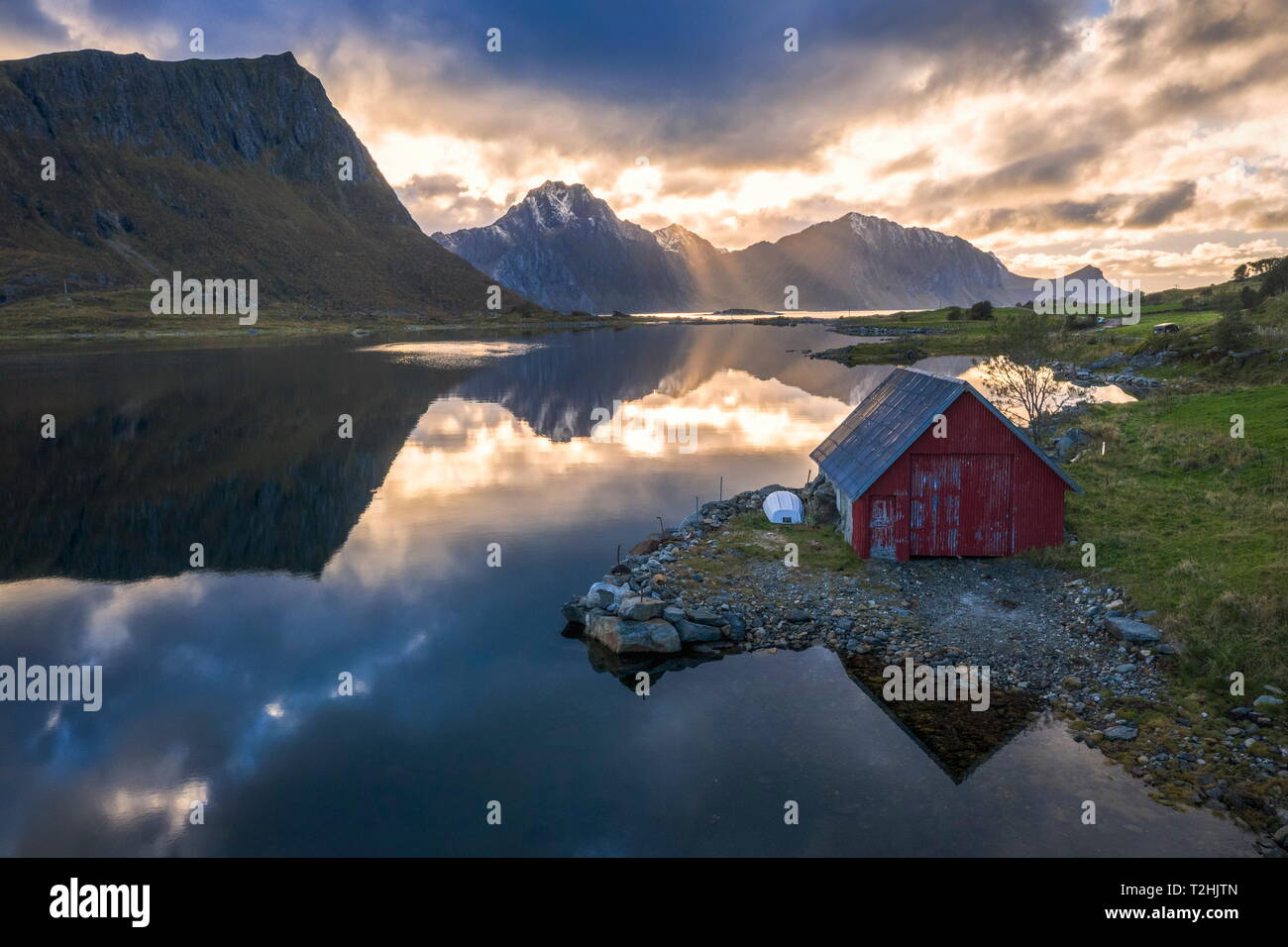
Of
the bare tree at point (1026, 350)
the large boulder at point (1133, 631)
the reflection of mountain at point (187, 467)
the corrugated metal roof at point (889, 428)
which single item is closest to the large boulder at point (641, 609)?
the corrugated metal roof at point (889, 428)

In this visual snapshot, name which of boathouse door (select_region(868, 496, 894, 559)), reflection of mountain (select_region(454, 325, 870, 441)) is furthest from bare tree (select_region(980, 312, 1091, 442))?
reflection of mountain (select_region(454, 325, 870, 441))

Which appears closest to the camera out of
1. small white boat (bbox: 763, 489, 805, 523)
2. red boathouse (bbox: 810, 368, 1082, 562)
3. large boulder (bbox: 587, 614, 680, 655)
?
large boulder (bbox: 587, 614, 680, 655)

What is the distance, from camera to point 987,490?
2816 cm

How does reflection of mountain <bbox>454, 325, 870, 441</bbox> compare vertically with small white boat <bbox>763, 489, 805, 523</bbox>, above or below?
above

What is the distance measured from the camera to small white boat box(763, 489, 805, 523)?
34781mm

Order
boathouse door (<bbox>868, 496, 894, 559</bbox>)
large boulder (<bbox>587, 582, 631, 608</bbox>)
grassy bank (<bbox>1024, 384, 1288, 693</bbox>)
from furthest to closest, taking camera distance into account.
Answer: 1. boathouse door (<bbox>868, 496, 894, 559</bbox>)
2. large boulder (<bbox>587, 582, 631, 608</bbox>)
3. grassy bank (<bbox>1024, 384, 1288, 693</bbox>)

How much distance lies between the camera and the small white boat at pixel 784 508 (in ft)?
114

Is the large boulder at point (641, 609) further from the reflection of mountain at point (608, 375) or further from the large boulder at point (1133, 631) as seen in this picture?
the reflection of mountain at point (608, 375)

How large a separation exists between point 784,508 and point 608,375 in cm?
7773

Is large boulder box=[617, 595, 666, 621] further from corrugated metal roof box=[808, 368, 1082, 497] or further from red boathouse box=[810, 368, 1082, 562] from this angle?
corrugated metal roof box=[808, 368, 1082, 497]

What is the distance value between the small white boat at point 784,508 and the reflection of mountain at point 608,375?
28.6 metres

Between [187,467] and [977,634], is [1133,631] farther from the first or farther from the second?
[187,467]

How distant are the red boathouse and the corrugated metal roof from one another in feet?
0.21
